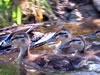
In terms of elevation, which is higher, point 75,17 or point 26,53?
point 26,53

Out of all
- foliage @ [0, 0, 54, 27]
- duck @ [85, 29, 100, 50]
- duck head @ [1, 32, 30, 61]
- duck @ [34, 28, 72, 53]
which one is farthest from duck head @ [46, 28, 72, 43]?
foliage @ [0, 0, 54, 27]

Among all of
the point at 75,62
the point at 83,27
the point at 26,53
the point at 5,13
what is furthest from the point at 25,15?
the point at 75,62

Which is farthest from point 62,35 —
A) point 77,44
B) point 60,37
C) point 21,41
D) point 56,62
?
point 56,62

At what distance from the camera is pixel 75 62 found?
292 inches

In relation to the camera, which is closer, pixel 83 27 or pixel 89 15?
pixel 83 27

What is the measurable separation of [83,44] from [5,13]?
3.27m

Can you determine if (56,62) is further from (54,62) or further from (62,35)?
(62,35)

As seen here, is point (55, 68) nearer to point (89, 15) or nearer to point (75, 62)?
point (75, 62)

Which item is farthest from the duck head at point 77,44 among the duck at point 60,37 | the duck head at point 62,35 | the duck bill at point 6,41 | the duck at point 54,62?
the duck bill at point 6,41

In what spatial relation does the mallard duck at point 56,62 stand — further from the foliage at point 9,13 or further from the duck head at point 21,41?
the foliage at point 9,13

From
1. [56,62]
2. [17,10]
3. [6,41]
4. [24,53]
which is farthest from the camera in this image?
[17,10]

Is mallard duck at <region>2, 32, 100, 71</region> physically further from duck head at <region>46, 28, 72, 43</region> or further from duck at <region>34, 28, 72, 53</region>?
duck head at <region>46, 28, 72, 43</region>

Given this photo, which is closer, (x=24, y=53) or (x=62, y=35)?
(x=24, y=53)

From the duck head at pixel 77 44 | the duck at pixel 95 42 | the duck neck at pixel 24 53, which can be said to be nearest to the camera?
the duck neck at pixel 24 53
